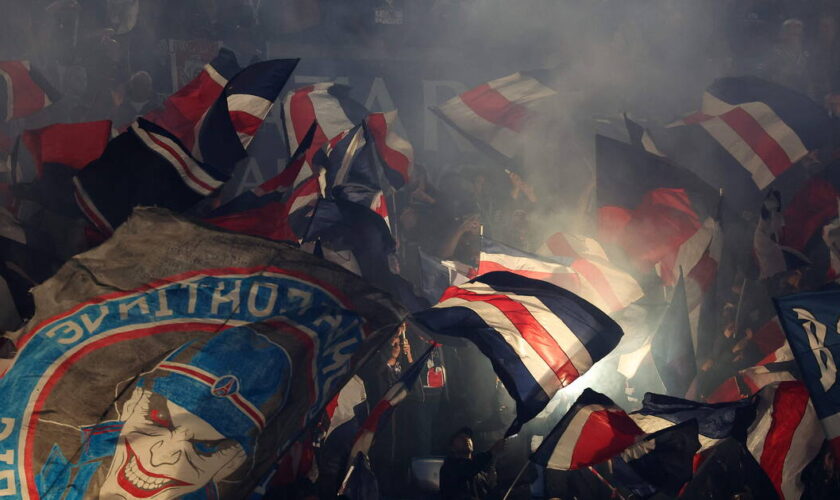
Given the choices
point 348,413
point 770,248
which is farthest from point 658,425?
point 770,248

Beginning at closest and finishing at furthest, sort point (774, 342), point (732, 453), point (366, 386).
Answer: point (732, 453)
point (366, 386)
point (774, 342)

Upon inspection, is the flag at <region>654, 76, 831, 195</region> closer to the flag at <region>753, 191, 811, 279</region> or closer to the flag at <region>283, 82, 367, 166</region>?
the flag at <region>753, 191, 811, 279</region>

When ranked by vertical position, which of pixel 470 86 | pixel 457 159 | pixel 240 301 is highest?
pixel 240 301

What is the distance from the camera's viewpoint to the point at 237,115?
6.96 metres

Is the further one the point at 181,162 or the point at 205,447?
the point at 181,162

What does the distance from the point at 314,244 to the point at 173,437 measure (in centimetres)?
263

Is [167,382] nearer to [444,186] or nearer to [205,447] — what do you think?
[205,447]

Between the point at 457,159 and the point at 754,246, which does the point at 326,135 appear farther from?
Answer: the point at 754,246

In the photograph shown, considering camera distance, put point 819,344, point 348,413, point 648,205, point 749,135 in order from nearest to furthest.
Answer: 1. point 819,344
2. point 348,413
3. point 648,205
4. point 749,135

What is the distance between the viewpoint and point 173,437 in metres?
4.25

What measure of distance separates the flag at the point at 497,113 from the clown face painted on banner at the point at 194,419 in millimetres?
5941

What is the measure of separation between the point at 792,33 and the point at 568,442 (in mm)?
9701

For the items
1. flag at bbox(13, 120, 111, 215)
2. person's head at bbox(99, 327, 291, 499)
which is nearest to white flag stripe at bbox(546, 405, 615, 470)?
person's head at bbox(99, 327, 291, 499)

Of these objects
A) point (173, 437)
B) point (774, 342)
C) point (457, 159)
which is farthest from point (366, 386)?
point (457, 159)
